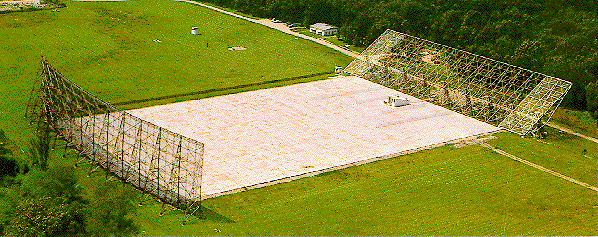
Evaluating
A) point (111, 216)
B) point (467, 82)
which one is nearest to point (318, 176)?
point (111, 216)

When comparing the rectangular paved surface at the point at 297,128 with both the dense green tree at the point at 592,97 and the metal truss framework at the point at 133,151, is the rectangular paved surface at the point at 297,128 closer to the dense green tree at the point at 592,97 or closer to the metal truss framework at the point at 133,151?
the metal truss framework at the point at 133,151

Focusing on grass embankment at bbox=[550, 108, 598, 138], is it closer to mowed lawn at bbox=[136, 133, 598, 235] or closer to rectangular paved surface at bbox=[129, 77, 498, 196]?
rectangular paved surface at bbox=[129, 77, 498, 196]

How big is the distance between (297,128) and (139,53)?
51888 mm

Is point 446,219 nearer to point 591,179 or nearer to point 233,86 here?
point 591,179

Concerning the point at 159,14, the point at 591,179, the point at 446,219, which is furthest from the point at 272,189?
the point at 159,14

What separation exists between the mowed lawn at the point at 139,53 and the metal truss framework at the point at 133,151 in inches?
244

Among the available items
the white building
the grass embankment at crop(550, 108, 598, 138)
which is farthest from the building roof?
the grass embankment at crop(550, 108, 598, 138)

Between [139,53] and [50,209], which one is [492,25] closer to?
[139,53]

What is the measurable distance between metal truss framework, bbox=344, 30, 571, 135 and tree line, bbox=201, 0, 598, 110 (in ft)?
19.3

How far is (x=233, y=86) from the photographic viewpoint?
110125 millimetres

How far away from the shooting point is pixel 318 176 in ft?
249

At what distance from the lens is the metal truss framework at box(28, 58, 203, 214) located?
68062mm

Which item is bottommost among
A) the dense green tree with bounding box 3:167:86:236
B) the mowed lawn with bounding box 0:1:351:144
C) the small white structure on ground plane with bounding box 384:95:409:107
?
the mowed lawn with bounding box 0:1:351:144

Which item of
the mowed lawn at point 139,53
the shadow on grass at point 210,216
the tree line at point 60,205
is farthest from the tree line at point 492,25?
the tree line at point 60,205
